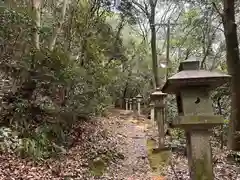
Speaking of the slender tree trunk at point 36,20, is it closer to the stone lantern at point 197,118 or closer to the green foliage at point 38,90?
the green foliage at point 38,90

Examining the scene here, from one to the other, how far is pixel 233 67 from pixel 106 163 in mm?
4003

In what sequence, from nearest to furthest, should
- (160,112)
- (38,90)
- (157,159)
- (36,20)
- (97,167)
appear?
(97,167)
(157,159)
(38,90)
(36,20)
(160,112)

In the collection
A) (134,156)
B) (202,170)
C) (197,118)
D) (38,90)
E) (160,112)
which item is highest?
(38,90)

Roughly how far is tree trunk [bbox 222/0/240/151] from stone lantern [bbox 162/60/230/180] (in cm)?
336

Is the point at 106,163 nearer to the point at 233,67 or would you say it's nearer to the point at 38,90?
the point at 38,90

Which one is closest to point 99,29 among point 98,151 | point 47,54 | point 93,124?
point 93,124

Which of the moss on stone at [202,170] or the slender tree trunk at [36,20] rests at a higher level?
the slender tree trunk at [36,20]

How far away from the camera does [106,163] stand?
8148mm

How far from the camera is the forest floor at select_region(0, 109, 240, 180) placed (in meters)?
6.43

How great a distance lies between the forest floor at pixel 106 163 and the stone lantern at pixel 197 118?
247 cm

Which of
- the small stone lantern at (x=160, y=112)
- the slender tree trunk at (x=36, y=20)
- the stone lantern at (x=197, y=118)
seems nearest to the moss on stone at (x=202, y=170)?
the stone lantern at (x=197, y=118)

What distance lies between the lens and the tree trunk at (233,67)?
6.82 m

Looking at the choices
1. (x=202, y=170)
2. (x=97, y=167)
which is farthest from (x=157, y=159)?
(x=202, y=170)

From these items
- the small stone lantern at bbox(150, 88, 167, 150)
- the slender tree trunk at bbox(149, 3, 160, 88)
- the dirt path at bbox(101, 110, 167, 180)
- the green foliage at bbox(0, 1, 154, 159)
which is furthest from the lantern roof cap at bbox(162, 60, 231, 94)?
the slender tree trunk at bbox(149, 3, 160, 88)
